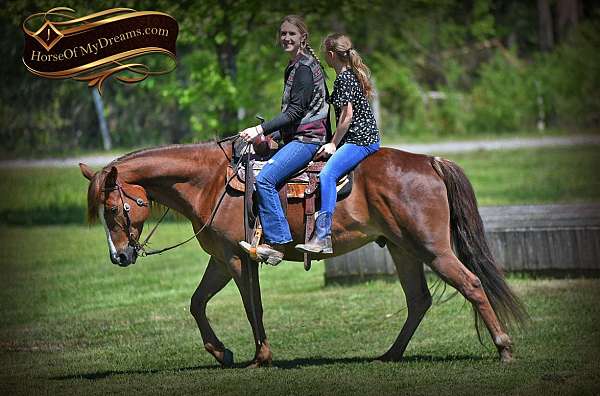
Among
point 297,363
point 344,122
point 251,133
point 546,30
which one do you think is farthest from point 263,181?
point 546,30

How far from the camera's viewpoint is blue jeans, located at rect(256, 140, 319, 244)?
8.28 m

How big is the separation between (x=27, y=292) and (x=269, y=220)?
18.5ft

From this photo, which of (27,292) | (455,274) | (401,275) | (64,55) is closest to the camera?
(455,274)

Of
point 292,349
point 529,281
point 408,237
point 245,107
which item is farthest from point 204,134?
point 408,237

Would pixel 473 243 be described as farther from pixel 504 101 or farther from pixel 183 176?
pixel 504 101

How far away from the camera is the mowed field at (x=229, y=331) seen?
7.94m

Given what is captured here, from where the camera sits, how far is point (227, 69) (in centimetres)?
1748

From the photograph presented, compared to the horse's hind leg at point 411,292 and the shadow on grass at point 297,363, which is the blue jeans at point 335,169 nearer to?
the horse's hind leg at point 411,292

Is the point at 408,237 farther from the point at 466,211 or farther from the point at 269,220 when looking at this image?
the point at 269,220

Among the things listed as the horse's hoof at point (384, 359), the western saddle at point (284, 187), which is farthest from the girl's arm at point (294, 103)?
the horse's hoof at point (384, 359)

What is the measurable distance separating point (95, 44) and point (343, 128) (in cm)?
259

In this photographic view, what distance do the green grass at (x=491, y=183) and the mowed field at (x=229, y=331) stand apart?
2.5 inches

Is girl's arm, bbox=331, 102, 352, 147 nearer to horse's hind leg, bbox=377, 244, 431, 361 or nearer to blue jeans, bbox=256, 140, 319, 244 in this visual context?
blue jeans, bbox=256, 140, 319, 244

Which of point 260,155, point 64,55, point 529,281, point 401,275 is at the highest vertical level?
point 64,55
